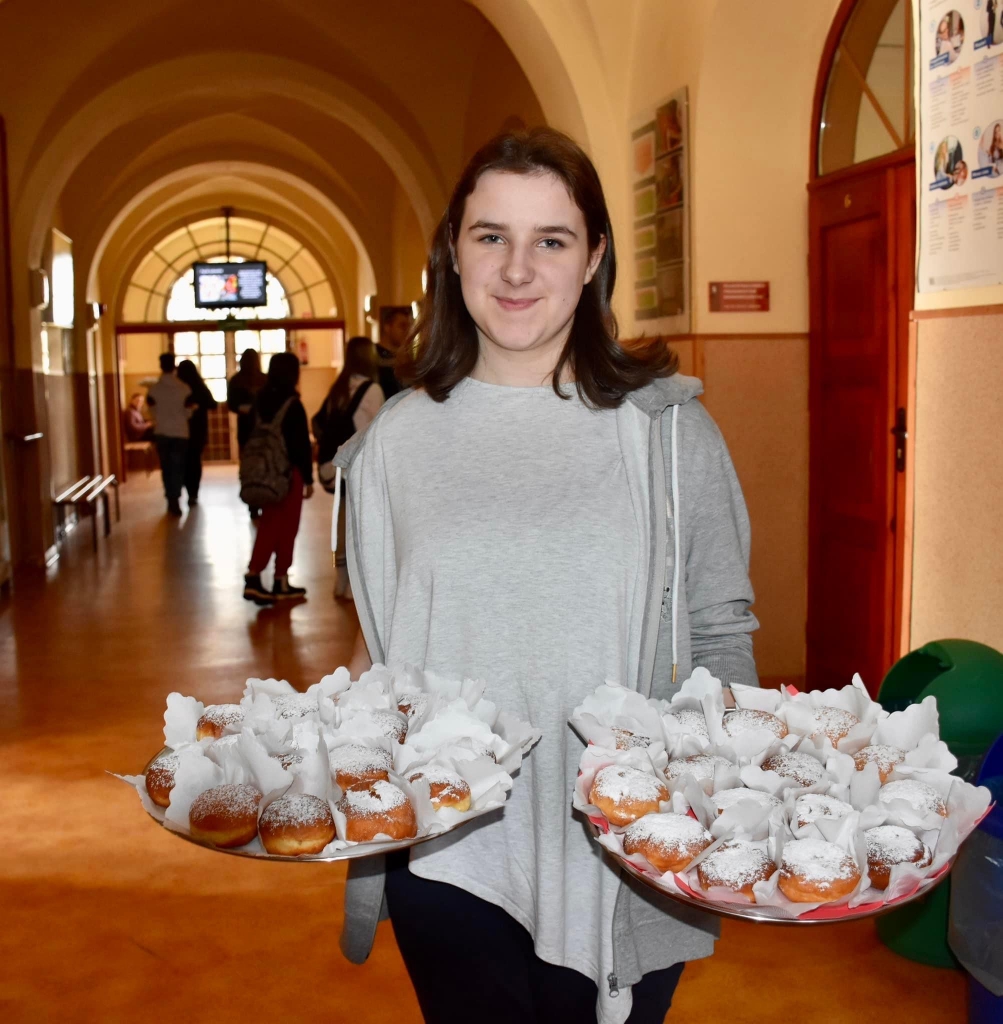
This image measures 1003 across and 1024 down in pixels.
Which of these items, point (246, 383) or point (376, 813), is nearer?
point (376, 813)

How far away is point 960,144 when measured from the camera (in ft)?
12.4

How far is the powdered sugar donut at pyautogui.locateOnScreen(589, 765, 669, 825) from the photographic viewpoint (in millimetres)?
1551

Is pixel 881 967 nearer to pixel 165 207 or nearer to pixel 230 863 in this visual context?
pixel 230 863

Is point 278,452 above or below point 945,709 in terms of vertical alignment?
above

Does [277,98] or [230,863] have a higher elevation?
[277,98]

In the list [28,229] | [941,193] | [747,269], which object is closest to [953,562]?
[941,193]

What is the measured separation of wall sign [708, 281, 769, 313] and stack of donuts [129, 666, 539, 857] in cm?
421

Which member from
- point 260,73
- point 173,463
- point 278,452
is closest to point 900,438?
point 278,452

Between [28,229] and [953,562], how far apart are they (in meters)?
8.84

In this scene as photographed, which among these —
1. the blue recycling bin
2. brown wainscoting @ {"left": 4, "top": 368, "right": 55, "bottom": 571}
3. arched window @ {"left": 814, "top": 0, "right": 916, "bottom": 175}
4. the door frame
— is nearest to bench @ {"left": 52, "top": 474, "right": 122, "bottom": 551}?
brown wainscoting @ {"left": 4, "top": 368, "right": 55, "bottom": 571}

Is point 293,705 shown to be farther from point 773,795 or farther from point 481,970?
point 773,795

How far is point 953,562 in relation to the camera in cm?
392

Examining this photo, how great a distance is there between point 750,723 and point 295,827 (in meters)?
0.63

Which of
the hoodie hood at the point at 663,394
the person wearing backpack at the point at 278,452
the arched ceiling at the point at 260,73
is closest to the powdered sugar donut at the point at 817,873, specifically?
the hoodie hood at the point at 663,394
